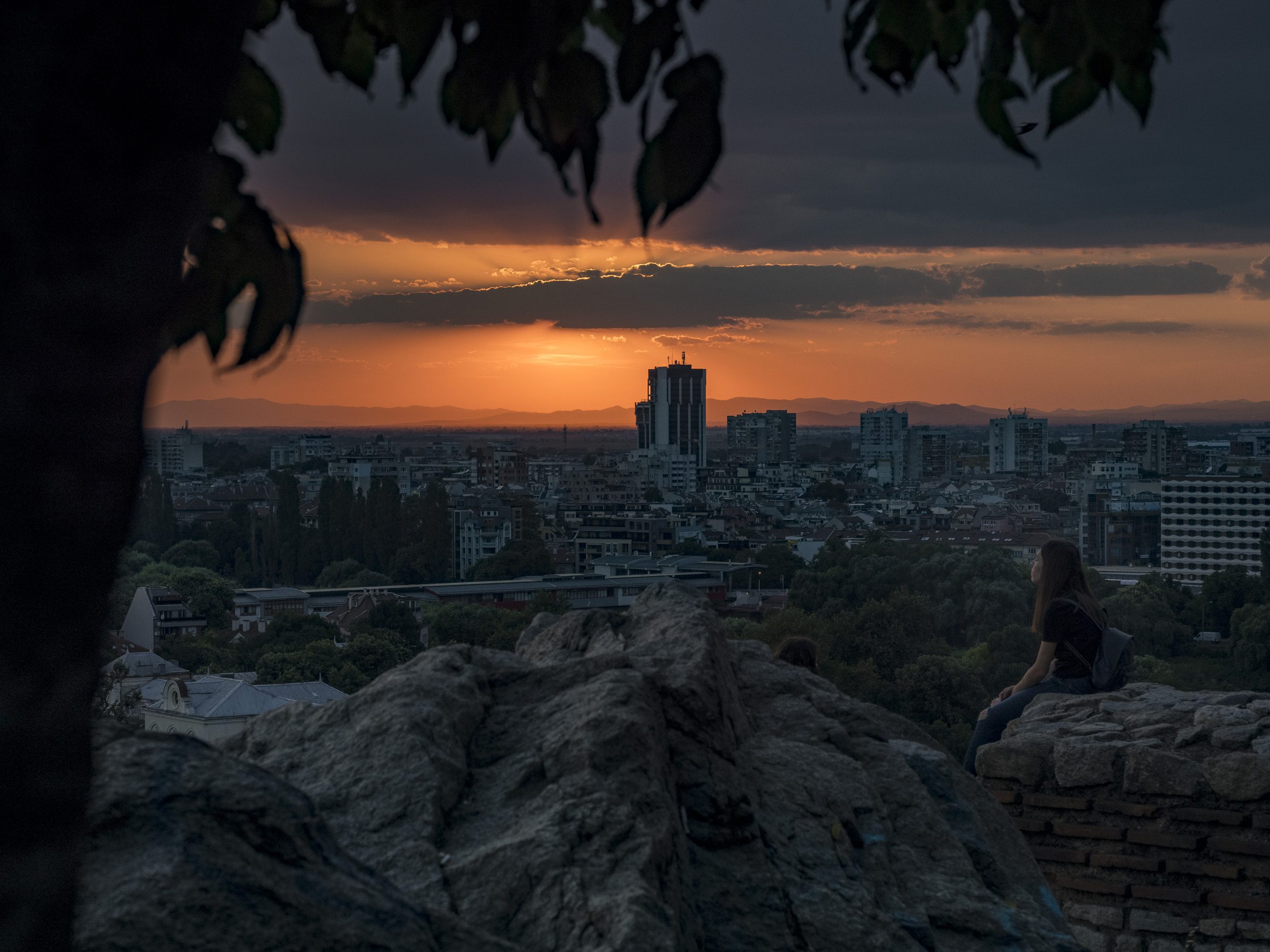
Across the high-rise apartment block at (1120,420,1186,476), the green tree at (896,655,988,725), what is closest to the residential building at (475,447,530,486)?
the high-rise apartment block at (1120,420,1186,476)

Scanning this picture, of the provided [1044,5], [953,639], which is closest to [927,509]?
[953,639]

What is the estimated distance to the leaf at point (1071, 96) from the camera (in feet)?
3.62

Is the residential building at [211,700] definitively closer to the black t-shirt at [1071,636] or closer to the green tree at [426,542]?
the black t-shirt at [1071,636]

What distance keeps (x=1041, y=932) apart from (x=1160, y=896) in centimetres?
218

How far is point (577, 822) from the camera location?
6.31 feet

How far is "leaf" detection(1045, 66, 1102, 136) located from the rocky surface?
3620mm

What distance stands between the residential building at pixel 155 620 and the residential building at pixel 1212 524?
84.9 ft

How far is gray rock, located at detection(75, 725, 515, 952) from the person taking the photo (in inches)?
50.5

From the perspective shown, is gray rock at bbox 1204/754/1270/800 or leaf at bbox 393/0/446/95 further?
gray rock at bbox 1204/754/1270/800

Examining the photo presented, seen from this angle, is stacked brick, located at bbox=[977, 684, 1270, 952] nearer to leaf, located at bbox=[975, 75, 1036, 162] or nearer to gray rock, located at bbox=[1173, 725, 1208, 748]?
gray rock, located at bbox=[1173, 725, 1208, 748]

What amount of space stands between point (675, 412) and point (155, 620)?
79721 millimetres

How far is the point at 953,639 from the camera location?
97.5ft

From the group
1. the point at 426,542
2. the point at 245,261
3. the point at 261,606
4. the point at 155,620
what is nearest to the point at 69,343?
the point at 245,261

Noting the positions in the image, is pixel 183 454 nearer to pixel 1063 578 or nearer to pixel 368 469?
pixel 368 469
